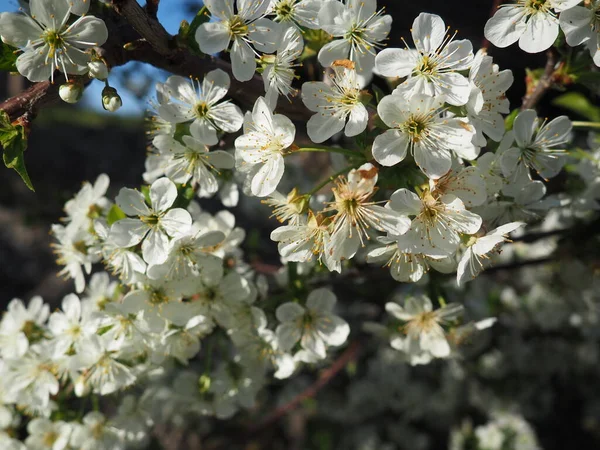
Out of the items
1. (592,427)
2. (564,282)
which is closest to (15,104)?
(564,282)

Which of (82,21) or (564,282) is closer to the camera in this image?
Answer: (82,21)

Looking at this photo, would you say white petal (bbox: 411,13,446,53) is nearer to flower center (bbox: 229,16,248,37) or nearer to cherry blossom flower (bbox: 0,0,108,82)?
flower center (bbox: 229,16,248,37)

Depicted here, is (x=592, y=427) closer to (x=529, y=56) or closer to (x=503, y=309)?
(x=503, y=309)

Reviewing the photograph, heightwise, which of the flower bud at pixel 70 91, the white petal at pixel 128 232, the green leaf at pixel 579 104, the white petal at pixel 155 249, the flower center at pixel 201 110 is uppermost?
the flower bud at pixel 70 91

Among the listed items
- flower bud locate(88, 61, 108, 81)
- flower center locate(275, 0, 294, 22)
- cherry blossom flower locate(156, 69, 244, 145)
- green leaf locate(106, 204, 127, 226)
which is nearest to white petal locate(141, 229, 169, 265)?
green leaf locate(106, 204, 127, 226)

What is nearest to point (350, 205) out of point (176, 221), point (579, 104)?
point (176, 221)

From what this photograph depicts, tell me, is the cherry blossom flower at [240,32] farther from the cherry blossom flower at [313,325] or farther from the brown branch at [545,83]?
the brown branch at [545,83]

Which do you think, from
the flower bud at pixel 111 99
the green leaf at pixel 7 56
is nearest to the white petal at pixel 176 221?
the flower bud at pixel 111 99
